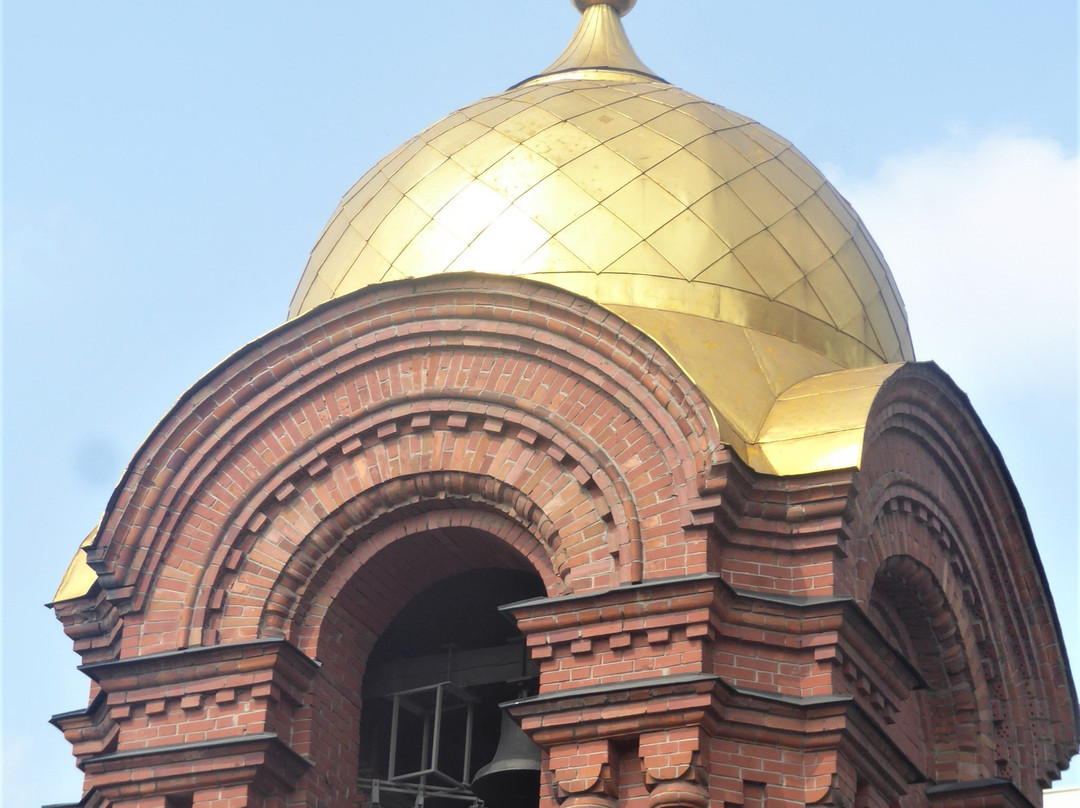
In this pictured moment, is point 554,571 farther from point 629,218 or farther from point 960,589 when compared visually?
point 960,589

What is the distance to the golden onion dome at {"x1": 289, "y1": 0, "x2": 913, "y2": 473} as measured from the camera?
13102mm

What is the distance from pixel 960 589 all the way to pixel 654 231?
2428 mm

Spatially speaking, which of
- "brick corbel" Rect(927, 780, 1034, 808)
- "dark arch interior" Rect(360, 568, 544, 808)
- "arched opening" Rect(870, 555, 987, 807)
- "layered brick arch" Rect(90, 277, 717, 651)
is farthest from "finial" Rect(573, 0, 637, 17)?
"brick corbel" Rect(927, 780, 1034, 808)

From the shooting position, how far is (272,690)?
1220 centimetres

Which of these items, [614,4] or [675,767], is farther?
[614,4]

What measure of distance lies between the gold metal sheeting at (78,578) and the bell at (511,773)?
2.24m

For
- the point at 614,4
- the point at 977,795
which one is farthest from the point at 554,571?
the point at 614,4

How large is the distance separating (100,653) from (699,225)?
147 inches

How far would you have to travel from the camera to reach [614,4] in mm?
16516

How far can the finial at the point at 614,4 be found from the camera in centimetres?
1650

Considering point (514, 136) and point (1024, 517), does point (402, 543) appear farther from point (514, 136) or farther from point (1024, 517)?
point (1024, 517)

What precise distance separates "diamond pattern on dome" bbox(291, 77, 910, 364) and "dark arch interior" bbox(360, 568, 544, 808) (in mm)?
1674

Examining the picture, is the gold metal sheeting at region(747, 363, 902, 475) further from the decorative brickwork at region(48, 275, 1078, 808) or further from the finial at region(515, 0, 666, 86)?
the finial at region(515, 0, 666, 86)

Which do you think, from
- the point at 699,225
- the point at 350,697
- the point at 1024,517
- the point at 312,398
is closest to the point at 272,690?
the point at 350,697
